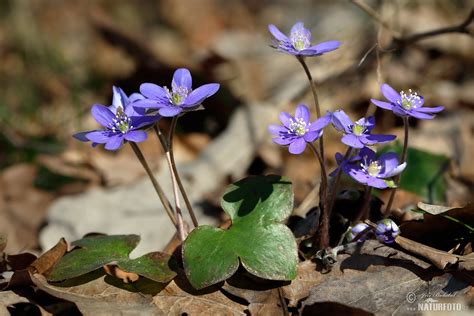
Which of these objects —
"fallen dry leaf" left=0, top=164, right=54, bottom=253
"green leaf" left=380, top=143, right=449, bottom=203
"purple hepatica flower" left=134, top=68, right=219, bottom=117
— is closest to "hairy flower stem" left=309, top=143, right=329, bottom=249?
"purple hepatica flower" left=134, top=68, right=219, bottom=117

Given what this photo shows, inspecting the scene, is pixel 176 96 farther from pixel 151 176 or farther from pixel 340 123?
pixel 340 123

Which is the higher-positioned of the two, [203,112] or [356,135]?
[356,135]

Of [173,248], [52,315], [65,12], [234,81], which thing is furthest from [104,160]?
[65,12]

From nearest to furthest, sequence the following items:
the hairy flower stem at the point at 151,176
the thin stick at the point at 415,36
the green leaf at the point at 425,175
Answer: the hairy flower stem at the point at 151,176 → the green leaf at the point at 425,175 → the thin stick at the point at 415,36

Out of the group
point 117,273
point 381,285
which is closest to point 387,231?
point 381,285

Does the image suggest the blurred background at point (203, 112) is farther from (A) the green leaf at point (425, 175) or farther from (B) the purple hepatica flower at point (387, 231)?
(B) the purple hepatica flower at point (387, 231)

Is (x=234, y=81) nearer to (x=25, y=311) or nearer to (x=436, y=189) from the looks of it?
(x=436, y=189)

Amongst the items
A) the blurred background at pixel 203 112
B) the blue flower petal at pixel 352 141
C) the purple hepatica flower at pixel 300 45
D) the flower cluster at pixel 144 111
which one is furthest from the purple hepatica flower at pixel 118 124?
the blurred background at pixel 203 112
